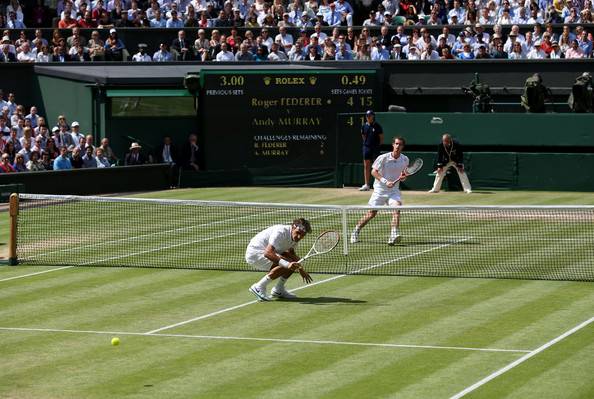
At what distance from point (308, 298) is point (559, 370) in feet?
18.1

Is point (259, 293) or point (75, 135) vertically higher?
point (75, 135)

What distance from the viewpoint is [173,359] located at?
47.8ft

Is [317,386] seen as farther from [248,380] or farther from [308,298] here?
[308,298]

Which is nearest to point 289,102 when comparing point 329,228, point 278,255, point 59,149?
point 59,149

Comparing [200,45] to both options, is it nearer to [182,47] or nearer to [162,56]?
[182,47]

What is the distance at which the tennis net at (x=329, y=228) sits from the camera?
21312 mm

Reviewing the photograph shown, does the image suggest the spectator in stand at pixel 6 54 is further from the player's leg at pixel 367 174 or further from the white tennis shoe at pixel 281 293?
the white tennis shoe at pixel 281 293

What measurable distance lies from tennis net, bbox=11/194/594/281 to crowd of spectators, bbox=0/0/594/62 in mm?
9016

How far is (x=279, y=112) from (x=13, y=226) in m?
14.9

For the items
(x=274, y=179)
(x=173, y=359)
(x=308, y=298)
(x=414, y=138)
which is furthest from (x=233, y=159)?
(x=173, y=359)

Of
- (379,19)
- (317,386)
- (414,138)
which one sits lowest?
(317,386)

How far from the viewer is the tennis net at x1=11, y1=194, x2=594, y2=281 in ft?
69.9

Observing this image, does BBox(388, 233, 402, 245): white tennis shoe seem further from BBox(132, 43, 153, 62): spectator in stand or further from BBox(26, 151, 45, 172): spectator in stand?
BBox(132, 43, 153, 62): spectator in stand

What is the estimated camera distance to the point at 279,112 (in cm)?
3566
